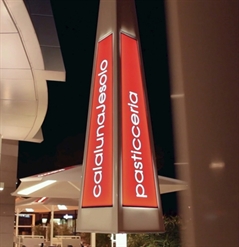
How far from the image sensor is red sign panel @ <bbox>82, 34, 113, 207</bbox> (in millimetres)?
2756

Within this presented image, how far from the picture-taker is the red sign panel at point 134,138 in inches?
108

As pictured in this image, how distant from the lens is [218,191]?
3.37 feet

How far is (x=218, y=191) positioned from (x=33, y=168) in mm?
37930

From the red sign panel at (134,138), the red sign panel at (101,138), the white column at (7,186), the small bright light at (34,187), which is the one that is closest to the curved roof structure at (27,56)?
the small bright light at (34,187)

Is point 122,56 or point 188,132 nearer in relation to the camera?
point 188,132

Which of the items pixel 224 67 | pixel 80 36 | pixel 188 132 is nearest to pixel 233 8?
pixel 224 67

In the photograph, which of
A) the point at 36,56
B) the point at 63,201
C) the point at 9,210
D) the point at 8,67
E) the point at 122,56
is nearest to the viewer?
the point at 122,56

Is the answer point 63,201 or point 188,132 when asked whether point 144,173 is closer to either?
point 188,132

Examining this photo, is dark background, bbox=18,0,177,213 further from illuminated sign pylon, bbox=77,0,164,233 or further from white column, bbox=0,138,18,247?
illuminated sign pylon, bbox=77,0,164,233

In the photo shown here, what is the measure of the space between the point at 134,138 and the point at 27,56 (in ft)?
12.5

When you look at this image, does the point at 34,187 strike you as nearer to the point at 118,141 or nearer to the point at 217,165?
the point at 118,141

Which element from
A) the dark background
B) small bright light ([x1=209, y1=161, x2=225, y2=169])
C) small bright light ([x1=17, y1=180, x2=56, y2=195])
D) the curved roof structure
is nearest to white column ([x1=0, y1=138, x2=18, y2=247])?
the curved roof structure

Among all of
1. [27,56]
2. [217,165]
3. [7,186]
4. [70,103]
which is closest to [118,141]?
[217,165]

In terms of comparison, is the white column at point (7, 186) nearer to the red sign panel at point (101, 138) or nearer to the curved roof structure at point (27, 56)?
the curved roof structure at point (27, 56)
